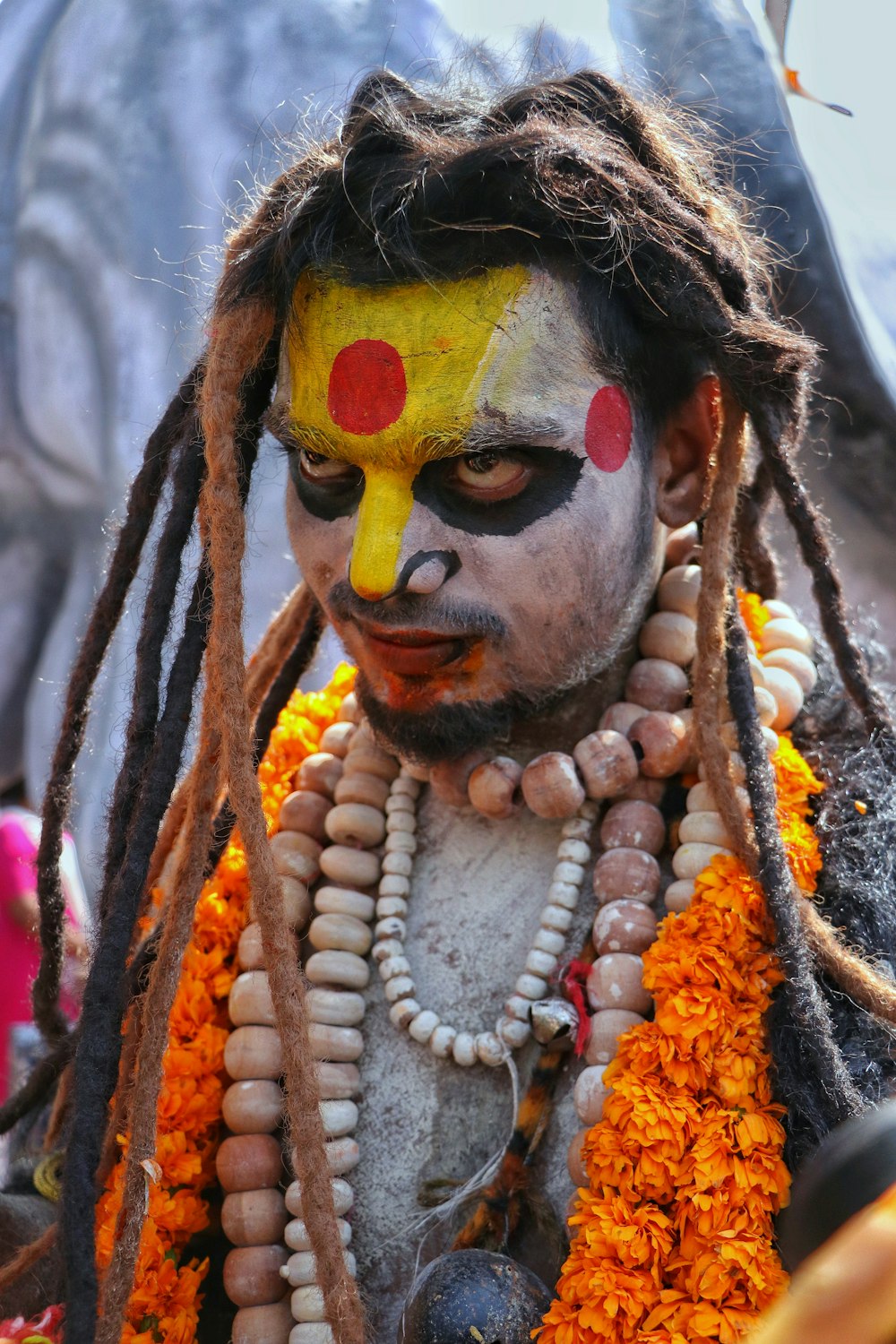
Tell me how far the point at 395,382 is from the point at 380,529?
7.0 inches

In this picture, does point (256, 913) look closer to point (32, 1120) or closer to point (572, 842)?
point (572, 842)

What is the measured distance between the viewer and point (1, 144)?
3496mm

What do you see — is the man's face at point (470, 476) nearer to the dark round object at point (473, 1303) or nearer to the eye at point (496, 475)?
the eye at point (496, 475)

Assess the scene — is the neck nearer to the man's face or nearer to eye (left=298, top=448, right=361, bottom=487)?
the man's face

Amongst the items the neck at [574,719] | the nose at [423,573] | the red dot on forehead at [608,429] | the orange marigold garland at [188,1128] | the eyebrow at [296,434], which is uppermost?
the red dot on forehead at [608,429]

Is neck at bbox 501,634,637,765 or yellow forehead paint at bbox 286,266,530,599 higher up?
yellow forehead paint at bbox 286,266,530,599

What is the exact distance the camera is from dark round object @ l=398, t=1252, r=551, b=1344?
1431 mm

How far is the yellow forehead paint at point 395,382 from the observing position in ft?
5.42

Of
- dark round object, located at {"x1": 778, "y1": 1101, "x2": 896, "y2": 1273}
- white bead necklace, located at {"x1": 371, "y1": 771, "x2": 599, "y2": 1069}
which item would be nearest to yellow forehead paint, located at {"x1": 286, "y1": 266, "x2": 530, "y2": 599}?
white bead necklace, located at {"x1": 371, "y1": 771, "x2": 599, "y2": 1069}

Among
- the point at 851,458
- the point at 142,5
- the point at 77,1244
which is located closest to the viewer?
the point at 77,1244

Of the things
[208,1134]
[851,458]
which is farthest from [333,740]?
[851,458]

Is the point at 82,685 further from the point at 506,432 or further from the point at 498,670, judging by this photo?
the point at 506,432

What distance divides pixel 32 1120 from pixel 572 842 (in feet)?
3.39

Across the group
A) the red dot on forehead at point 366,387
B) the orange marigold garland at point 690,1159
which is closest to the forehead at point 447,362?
the red dot on forehead at point 366,387
